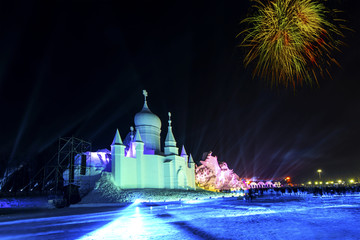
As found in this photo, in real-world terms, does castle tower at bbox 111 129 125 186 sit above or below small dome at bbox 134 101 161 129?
below

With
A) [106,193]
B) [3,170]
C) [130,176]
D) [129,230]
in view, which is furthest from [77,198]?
[129,230]

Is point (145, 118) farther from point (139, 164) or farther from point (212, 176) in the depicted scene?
point (212, 176)

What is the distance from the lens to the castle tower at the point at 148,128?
4959 cm

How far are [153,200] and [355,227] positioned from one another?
28378 millimetres

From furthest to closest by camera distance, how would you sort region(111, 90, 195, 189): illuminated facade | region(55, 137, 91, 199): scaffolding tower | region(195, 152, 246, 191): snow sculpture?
region(195, 152, 246, 191): snow sculpture < region(111, 90, 195, 189): illuminated facade < region(55, 137, 91, 199): scaffolding tower

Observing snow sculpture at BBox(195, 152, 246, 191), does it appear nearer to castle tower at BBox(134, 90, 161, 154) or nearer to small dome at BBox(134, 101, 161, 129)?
castle tower at BBox(134, 90, 161, 154)

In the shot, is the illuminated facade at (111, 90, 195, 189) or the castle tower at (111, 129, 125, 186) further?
the illuminated facade at (111, 90, 195, 189)

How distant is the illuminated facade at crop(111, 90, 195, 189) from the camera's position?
130 ft

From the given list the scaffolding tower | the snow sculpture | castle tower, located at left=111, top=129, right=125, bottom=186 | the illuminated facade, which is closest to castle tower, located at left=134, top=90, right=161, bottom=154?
the illuminated facade

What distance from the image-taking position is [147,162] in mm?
44875

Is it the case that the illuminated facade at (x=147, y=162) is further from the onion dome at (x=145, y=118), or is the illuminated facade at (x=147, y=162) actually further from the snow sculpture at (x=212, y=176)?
the snow sculpture at (x=212, y=176)

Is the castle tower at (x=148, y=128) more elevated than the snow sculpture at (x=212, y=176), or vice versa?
the castle tower at (x=148, y=128)

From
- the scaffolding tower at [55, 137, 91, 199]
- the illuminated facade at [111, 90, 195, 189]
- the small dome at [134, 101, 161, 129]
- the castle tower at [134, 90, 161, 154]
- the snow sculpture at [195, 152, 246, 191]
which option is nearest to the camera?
the scaffolding tower at [55, 137, 91, 199]

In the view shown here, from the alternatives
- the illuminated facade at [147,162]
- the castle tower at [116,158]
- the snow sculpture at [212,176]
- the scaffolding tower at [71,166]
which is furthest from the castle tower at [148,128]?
the snow sculpture at [212,176]
